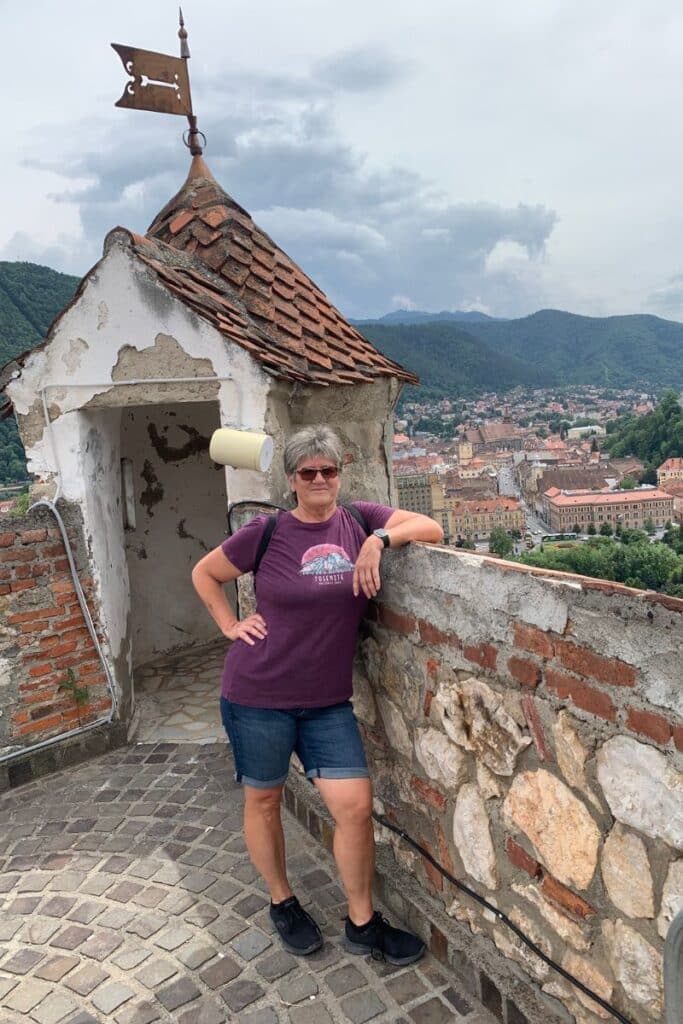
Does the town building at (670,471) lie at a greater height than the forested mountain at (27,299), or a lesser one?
lesser

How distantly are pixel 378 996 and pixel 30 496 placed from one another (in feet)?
10.2

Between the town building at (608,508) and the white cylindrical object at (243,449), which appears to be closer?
the white cylindrical object at (243,449)

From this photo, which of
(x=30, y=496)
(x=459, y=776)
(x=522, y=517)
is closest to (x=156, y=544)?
(x=30, y=496)

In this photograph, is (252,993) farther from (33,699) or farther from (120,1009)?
(33,699)

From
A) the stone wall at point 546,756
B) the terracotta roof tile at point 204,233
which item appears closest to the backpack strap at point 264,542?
the stone wall at point 546,756

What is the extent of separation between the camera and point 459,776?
2203 millimetres

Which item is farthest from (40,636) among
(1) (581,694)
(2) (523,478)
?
(2) (523,478)

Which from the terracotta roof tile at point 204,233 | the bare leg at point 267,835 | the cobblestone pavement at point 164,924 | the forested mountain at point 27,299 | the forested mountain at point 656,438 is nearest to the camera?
the cobblestone pavement at point 164,924

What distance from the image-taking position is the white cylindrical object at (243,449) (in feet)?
10.8

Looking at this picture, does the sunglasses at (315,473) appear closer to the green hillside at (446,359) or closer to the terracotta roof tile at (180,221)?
the terracotta roof tile at (180,221)

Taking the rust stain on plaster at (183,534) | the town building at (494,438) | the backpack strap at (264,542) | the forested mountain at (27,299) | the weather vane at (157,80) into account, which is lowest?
the town building at (494,438)

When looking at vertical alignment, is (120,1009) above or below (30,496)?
below

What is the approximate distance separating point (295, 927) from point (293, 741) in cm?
68

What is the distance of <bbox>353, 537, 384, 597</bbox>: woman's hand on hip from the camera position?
2232 millimetres
